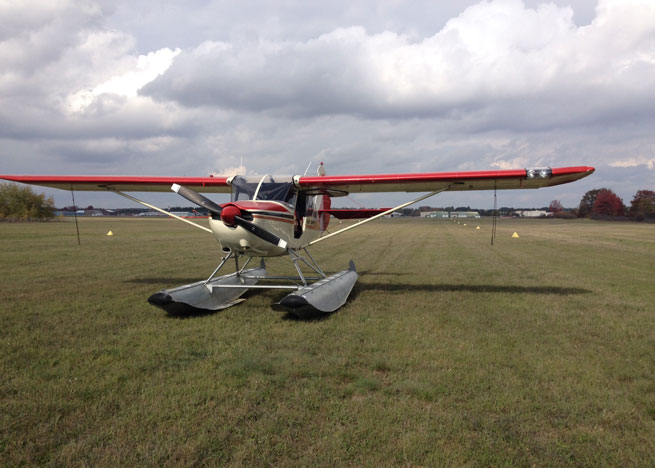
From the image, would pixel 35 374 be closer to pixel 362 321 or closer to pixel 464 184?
pixel 362 321

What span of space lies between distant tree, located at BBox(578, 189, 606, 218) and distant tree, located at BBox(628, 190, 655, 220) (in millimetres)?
19568

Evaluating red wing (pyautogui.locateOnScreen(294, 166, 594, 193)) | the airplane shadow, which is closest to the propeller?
red wing (pyautogui.locateOnScreen(294, 166, 594, 193))

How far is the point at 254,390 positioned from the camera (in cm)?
413

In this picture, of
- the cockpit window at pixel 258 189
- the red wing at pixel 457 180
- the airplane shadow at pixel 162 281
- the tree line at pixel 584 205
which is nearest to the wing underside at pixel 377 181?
the red wing at pixel 457 180

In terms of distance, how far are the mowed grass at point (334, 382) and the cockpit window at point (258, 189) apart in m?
2.34

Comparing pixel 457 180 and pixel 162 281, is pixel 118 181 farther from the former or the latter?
pixel 457 180

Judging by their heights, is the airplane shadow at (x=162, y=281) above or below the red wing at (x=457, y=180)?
below

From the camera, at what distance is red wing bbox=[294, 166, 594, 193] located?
796cm

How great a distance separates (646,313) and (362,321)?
559 cm

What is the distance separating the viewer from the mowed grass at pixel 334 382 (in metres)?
3.09

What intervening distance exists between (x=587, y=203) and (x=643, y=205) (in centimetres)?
3236

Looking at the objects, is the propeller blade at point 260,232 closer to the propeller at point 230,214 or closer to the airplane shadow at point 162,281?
the propeller at point 230,214

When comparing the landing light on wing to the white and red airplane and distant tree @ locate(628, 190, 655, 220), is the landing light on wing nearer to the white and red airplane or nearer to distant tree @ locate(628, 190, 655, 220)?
the white and red airplane

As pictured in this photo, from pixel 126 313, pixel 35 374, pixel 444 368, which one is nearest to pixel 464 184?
pixel 444 368
